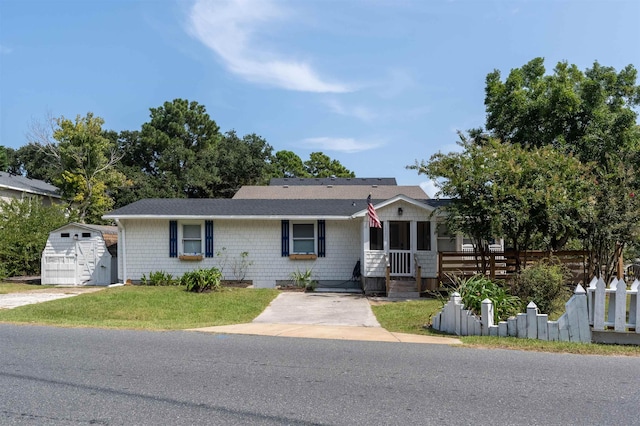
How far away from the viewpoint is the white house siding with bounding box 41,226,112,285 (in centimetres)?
1894

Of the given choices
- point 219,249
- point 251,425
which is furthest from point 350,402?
point 219,249

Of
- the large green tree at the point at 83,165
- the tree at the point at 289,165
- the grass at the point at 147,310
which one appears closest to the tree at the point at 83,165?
the large green tree at the point at 83,165

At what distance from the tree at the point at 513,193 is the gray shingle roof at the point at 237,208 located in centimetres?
301

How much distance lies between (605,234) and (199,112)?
42.1 m

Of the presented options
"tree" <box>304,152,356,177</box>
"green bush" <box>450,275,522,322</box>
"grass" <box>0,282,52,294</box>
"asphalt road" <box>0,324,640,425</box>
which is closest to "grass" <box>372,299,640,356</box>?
"asphalt road" <box>0,324,640,425</box>

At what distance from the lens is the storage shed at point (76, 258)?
19.0 metres

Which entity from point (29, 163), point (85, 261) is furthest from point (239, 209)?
point (29, 163)

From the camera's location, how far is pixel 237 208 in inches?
740

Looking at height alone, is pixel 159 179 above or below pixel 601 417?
above

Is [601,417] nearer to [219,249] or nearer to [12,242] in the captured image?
[219,249]

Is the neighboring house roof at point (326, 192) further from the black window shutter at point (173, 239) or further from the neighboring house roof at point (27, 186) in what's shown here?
the neighboring house roof at point (27, 186)

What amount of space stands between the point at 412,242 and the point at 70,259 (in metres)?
13.3

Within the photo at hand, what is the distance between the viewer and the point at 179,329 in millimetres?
9719

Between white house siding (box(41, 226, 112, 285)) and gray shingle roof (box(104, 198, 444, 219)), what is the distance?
2.09 m
